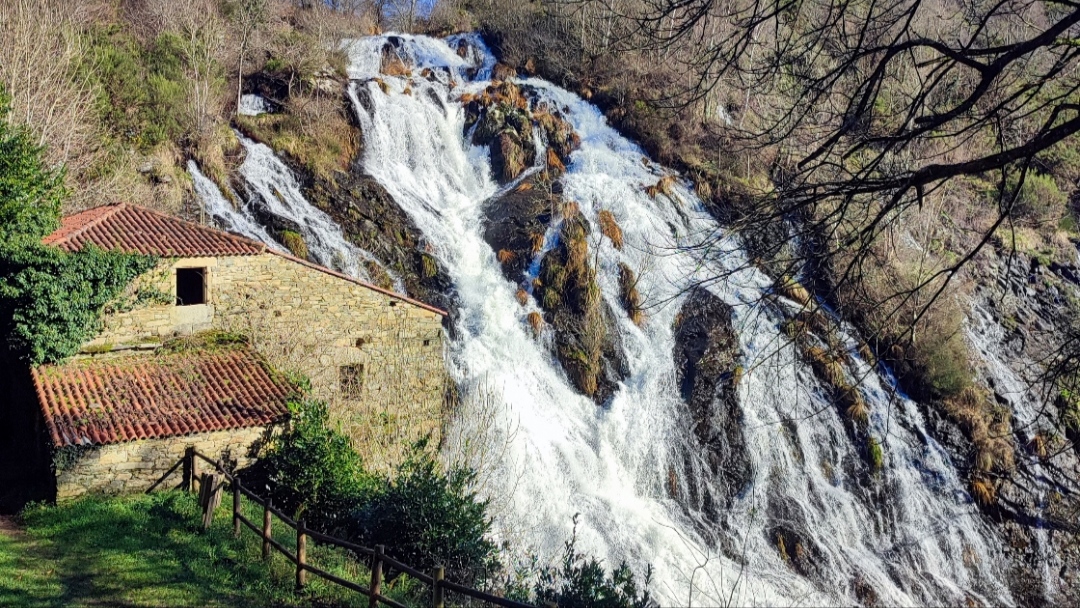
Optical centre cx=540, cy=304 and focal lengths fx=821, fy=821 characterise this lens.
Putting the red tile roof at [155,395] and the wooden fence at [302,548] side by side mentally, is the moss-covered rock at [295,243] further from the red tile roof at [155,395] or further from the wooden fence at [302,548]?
the wooden fence at [302,548]

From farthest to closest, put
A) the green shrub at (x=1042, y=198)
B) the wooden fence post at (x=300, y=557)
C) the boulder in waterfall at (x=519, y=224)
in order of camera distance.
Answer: the green shrub at (x=1042, y=198), the boulder in waterfall at (x=519, y=224), the wooden fence post at (x=300, y=557)

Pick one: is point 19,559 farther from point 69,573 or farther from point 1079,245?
point 1079,245

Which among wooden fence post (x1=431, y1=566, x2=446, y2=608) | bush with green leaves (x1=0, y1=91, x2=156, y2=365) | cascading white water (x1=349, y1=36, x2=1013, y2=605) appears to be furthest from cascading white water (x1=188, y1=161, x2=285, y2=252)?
wooden fence post (x1=431, y1=566, x2=446, y2=608)

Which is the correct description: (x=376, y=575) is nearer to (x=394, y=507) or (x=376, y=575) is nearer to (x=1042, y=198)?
(x=394, y=507)

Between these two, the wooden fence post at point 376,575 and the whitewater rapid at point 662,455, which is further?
the whitewater rapid at point 662,455

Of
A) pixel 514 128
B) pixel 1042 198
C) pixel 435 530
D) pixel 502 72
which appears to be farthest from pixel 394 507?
pixel 1042 198

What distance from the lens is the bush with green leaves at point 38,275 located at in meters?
12.5

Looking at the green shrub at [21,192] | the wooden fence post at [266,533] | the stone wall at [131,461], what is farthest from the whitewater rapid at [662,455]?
the green shrub at [21,192]

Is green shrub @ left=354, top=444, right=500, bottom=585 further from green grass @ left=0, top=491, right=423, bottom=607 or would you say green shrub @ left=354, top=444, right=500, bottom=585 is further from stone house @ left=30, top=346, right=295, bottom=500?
stone house @ left=30, top=346, right=295, bottom=500

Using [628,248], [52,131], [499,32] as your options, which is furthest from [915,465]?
[499,32]

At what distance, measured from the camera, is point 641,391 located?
753 inches

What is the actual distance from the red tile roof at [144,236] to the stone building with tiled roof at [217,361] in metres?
0.03

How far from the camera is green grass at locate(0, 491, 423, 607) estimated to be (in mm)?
8242

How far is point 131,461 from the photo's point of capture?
1170 cm
